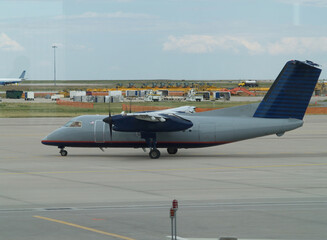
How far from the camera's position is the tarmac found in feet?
52.0

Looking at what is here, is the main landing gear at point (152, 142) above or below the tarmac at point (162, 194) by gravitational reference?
above

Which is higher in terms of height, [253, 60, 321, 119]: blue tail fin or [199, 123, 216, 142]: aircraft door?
[253, 60, 321, 119]: blue tail fin

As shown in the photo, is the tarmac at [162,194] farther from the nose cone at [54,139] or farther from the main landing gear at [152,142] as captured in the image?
the nose cone at [54,139]

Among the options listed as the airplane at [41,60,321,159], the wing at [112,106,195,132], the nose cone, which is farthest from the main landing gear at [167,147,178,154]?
the nose cone

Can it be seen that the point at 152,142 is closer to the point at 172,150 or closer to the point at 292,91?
the point at 172,150

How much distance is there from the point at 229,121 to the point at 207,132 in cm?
145

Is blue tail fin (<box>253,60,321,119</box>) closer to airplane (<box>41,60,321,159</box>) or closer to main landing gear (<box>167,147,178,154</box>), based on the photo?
airplane (<box>41,60,321,159</box>)

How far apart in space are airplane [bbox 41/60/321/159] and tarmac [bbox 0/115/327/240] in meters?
1.27

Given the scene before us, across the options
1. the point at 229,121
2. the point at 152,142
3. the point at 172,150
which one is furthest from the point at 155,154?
the point at 229,121

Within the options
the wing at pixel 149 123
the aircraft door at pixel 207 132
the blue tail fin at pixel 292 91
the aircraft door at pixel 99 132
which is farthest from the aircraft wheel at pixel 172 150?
the blue tail fin at pixel 292 91

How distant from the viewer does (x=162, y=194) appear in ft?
70.4

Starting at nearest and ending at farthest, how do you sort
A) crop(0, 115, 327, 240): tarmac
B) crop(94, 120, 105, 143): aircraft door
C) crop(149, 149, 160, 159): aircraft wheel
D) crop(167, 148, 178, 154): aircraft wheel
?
1. crop(0, 115, 327, 240): tarmac
2. crop(149, 149, 160, 159): aircraft wheel
3. crop(94, 120, 105, 143): aircraft door
4. crop(167, 148, 178, 154): aircraft wheel

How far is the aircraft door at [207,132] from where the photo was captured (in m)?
33.2

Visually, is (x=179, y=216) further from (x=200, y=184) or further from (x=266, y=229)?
(x=200, y=184)
